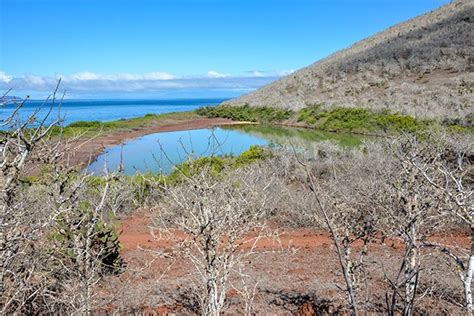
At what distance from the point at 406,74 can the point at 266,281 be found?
42.5 meters

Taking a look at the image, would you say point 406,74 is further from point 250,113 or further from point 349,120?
point 250,113

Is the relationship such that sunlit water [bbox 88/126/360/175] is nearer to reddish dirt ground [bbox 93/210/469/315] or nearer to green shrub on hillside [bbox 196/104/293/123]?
green shrub on hillside [bbox 196/104/293/123]

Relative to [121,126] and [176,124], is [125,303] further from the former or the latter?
[176,124]

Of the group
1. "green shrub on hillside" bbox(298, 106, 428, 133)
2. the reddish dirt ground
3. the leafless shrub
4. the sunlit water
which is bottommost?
the sunlit water

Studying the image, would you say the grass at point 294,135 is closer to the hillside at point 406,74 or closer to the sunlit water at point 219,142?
the sunlit water at point 219,142

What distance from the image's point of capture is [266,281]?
844 centimetres

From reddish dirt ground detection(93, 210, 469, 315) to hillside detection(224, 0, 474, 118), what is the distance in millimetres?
24715

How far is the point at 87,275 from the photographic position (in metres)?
5.26

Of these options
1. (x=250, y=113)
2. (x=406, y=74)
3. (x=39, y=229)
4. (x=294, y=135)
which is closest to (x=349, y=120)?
(x=294, y=135)

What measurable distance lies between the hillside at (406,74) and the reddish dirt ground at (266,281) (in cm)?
2471

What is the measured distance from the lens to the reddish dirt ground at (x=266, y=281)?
7.14 metres

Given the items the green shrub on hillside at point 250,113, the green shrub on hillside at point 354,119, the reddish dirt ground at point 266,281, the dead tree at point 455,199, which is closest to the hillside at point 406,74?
the green shrub on hillside at point 354,119

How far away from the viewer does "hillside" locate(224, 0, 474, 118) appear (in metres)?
37.2

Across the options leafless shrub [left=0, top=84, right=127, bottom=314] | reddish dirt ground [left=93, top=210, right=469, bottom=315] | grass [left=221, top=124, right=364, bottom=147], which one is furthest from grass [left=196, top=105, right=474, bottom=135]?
leafless shrub [left=0, top=84, right=127, bottom=314]
